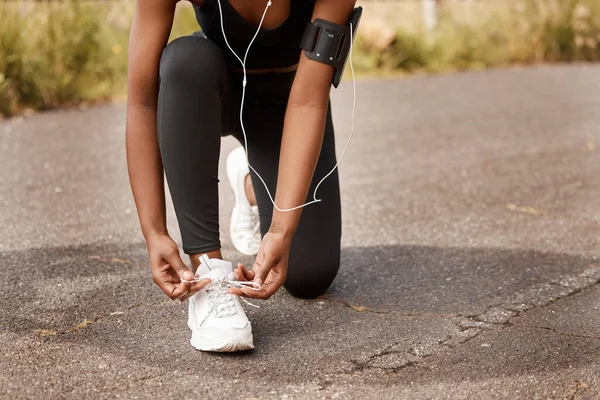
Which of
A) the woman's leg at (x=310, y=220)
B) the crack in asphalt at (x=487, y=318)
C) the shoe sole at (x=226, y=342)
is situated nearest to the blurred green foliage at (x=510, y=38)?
the crack in asphalt at (x=487, y=318)

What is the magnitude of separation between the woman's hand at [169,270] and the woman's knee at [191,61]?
15.6 inches

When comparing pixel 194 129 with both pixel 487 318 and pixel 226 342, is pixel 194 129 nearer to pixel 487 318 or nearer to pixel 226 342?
pixel 226 342

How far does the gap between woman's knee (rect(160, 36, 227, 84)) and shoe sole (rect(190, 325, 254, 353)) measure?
621 millimetres

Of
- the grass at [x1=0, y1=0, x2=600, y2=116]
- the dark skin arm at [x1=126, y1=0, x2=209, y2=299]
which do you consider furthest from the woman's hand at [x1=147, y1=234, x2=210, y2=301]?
the grass at [x1=0, y1=0, x2=600, y2=116]

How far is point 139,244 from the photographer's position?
3258 mm

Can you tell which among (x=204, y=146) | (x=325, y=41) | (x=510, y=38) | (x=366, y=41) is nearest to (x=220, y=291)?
(x=204, y=146)

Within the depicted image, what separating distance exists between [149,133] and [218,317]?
478 mm

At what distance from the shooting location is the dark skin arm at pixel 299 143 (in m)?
2.10

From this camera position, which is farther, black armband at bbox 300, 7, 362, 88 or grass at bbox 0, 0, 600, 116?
grass at bbox 0, 0, 600, 116

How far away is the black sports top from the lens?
2346mm

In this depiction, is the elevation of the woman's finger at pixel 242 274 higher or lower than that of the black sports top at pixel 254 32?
lower

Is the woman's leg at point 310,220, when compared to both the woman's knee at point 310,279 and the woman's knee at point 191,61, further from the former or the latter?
the woman's knee at point 191,61

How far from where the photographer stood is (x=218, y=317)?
216 cm

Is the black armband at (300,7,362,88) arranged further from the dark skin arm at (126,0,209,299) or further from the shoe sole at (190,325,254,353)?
the shoe sole at (190,325,254,353)
